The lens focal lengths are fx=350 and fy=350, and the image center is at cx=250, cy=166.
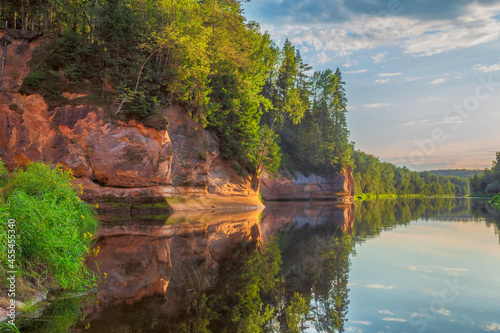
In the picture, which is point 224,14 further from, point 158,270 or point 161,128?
point 158,270

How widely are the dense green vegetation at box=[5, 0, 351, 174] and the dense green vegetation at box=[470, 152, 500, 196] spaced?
76.1 metres

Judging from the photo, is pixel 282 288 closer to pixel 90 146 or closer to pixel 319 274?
pixel 319 274

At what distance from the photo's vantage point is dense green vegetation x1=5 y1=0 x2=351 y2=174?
2862cm

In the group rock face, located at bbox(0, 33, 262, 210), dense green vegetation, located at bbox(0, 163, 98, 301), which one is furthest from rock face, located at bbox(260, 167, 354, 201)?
dense green vegetation, located at bbox(0, 163, 98, 301)

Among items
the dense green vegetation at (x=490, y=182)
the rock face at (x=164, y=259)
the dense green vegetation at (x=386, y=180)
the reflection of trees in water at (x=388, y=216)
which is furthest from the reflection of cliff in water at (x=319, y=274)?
the dense green vegetation at (x=490, y=182)

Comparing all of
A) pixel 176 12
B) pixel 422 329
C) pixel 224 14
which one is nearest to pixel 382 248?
pixel 422 329

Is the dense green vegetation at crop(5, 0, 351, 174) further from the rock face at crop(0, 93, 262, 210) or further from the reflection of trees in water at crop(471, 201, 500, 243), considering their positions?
the reflection of trees in water at crop(471, 201, 500, 243)

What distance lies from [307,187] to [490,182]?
67.3m

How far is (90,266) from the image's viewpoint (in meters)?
9.45

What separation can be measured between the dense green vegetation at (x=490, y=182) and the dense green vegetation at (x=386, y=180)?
31313mm

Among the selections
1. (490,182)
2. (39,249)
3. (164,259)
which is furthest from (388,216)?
(490,182)

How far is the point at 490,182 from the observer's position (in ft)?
333

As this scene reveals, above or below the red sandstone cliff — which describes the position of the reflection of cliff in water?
below

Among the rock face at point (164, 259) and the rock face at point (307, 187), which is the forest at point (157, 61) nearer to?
the rock face at point (164, 259)
